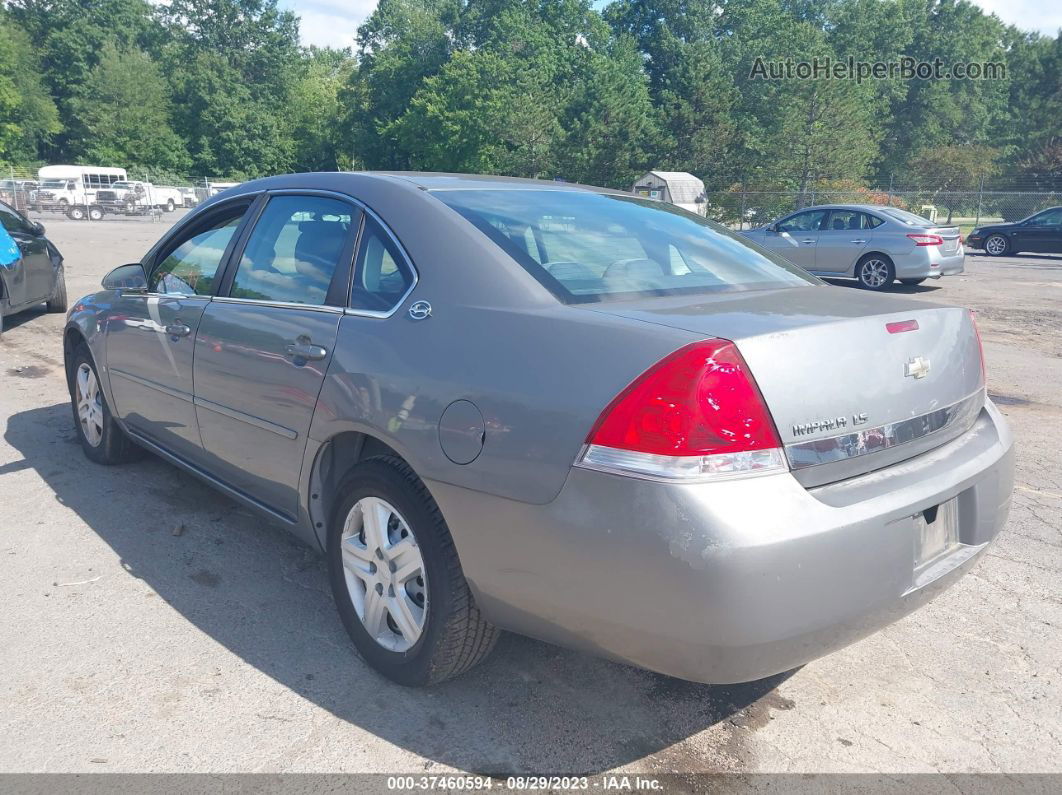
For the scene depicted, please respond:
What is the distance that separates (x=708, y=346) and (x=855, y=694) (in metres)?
1.43

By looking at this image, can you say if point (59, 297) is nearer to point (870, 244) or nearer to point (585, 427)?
point (585, 427)

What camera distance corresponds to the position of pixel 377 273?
289 centimetres

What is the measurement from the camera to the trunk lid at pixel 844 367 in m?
2.13

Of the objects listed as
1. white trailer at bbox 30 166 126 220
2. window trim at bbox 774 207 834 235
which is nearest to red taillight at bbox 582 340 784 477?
window trim at bbox 774 207 834 235

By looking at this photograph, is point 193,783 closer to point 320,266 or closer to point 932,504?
point 320,266

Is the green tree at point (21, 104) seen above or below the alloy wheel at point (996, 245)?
above

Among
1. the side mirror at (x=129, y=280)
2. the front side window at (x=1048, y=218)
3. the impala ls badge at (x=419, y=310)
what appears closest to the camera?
the impala ls badge at (x=419, y=310)

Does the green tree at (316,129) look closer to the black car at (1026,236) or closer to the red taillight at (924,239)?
the black car at (1026,236)

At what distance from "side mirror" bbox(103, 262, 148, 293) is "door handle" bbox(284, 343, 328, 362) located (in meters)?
1.60

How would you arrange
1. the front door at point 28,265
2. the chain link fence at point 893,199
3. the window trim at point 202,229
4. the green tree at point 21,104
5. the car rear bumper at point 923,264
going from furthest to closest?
the green tree at point 21,104 < the chain link fence at point 893,199 < the car rear bumper at point 923,264 < the front door at point 28,265 < the window trim at point 202,229

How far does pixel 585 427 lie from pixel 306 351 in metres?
1.26

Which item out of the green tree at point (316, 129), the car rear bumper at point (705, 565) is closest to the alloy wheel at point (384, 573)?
the car rear bumper at point (705, 565)

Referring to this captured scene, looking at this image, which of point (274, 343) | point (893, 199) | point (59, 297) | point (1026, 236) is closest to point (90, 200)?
point (59, 297)

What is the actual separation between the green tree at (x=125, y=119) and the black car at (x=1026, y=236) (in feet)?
185
